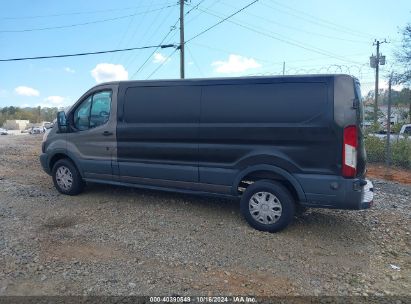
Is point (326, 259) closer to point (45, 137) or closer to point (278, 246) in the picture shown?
point (278, 246)

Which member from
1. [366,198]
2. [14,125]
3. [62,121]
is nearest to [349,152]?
[366,198]

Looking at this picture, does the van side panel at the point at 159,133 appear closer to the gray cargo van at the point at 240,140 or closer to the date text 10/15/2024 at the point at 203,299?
the gray cargo van at the point at 240,140

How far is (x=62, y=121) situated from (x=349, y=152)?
5.12 m

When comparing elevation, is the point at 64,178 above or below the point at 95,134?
below

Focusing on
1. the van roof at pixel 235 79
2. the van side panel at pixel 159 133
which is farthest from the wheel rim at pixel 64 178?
the van roof at pixel 235 79

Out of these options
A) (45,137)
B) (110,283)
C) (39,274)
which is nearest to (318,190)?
(110,283)

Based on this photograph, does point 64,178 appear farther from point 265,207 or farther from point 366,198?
point 366,198

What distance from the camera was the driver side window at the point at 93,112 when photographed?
21.5 ft

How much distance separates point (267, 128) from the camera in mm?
5117

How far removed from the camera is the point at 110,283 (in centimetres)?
379

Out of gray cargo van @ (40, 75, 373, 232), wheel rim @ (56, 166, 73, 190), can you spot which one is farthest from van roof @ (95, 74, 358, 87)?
wheel rim @ (56, 166, 73, 190)

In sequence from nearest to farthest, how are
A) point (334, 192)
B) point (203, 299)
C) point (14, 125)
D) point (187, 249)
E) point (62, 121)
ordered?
point (203, 299) < point (187, 249) < point (334, 192) < point (62, 121) < point (14, 125)

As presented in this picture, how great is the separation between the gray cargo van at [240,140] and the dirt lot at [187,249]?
0.48m

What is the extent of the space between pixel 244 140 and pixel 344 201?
1.54 m
